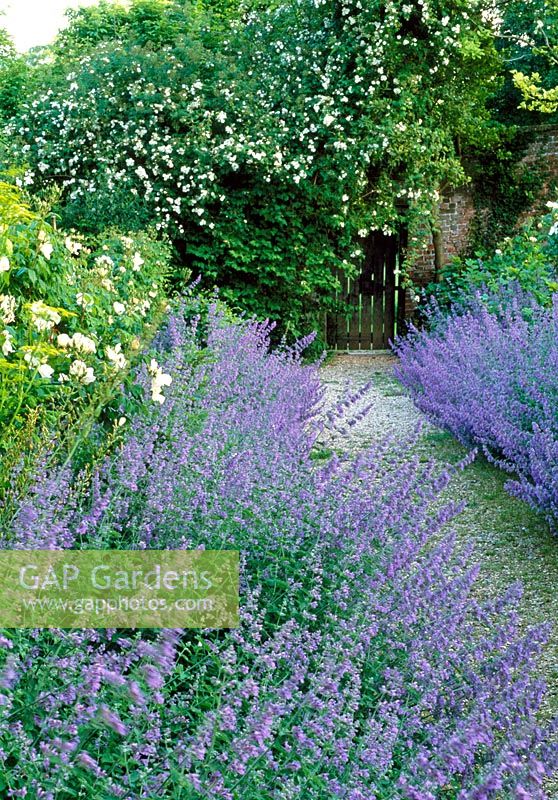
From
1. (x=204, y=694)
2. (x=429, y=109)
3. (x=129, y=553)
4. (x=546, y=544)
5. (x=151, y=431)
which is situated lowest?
(x=546, y=544)

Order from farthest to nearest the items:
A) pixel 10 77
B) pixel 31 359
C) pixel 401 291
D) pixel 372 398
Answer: pixel 10 77 → pixel 401 291 → pixel 372 398 → pixel 31 359

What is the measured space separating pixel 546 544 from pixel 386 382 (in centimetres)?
500

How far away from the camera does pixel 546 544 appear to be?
4.15m

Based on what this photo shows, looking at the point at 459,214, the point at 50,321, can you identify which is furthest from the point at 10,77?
the point at 50,321

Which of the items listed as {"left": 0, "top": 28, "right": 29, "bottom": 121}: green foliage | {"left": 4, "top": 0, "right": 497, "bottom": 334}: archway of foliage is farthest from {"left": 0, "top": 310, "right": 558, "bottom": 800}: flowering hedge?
{"left": 0, "top": 28, "right": 29, "bottom": 121}: green foliage

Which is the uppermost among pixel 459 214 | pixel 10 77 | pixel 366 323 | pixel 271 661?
pixel 10 77

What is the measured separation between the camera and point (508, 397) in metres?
5.00

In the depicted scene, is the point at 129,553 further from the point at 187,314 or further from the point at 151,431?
the point at 187,314

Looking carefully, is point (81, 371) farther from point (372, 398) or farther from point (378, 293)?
point (378, 293)

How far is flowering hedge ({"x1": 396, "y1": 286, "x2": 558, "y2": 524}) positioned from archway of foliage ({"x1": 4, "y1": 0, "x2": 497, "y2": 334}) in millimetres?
3351

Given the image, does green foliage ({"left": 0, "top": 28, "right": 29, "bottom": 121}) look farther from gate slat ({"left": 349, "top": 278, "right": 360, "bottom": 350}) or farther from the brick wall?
the brick wall

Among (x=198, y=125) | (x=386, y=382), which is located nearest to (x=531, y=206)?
(x=386, y=382)

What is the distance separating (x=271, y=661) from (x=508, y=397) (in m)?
3.67

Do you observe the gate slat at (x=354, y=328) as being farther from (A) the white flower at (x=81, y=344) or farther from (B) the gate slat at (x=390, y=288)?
(A) the white flower at (x=81, y=344)
